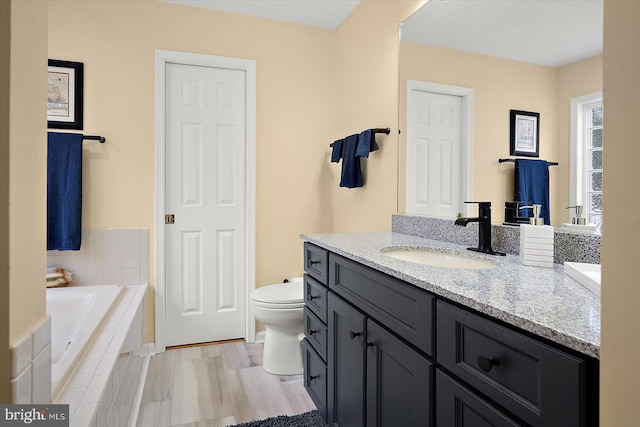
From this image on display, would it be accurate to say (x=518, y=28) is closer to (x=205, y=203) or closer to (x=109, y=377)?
(x=109, y=377)

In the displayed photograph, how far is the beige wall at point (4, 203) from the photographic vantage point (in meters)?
0.61

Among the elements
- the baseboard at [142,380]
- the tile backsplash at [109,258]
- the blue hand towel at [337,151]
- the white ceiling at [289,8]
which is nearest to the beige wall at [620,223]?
the baseboard at [142,380]

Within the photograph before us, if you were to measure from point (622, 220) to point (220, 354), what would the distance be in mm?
2613

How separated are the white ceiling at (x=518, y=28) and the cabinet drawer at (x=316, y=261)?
1.15 meters

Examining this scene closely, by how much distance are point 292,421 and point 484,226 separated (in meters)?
1.29

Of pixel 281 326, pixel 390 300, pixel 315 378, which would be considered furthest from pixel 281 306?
pixel 390 300

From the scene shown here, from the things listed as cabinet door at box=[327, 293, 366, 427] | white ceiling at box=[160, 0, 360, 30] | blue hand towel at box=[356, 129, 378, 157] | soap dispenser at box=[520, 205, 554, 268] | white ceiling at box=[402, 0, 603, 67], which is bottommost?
cabinet door at box=[327, 293, 366, 427]

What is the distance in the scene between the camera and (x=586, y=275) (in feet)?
3.13

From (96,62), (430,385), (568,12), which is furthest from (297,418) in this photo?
(96,62)

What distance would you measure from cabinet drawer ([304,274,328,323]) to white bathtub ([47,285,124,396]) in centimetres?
99

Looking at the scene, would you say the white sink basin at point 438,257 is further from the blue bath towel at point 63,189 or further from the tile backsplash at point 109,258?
the blue bath towel at point 63,189

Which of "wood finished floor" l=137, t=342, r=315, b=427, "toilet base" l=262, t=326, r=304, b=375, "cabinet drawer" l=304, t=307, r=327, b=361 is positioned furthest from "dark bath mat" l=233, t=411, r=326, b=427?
"toilet base" l=262, t=326, r=304, b=375

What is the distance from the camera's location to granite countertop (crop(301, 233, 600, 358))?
656 millimetres

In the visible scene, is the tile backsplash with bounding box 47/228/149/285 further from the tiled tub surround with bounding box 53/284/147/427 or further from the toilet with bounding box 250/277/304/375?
the toilet with bounding box 250/277/304/375
